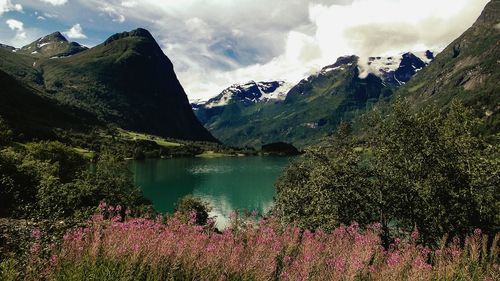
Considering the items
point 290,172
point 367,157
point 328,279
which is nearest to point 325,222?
point 367,157

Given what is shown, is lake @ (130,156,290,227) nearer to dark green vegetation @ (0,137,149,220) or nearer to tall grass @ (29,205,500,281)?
dark green vegetation @ (0,137,149,220)

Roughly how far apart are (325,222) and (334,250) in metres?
12.4

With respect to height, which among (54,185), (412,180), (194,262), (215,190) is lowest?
(215,190)

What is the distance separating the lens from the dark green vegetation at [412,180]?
2080cm

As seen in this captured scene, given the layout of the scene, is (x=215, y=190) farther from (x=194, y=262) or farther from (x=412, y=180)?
(x=194, y=262)

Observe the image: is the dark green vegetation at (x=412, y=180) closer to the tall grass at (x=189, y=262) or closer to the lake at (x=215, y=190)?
the tall grass at (x=189, y=262)

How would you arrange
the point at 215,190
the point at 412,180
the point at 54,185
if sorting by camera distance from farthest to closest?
the point at 215,190 < the point at 54,185 < the point at 412,180

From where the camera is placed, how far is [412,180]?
22.4 metres

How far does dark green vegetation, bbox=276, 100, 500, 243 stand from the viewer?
819 inches

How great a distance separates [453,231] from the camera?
20.4 metres

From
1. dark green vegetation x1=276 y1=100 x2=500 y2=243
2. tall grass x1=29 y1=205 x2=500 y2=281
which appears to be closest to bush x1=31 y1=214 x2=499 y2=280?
tall grass x1=29 y1=205 x2=500 y2=281

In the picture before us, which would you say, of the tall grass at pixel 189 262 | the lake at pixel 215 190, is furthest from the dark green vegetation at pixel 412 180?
the lake at pixel 215 190

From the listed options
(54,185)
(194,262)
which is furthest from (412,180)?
(54,185)

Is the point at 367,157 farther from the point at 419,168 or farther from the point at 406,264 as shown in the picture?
the point at 406,264
